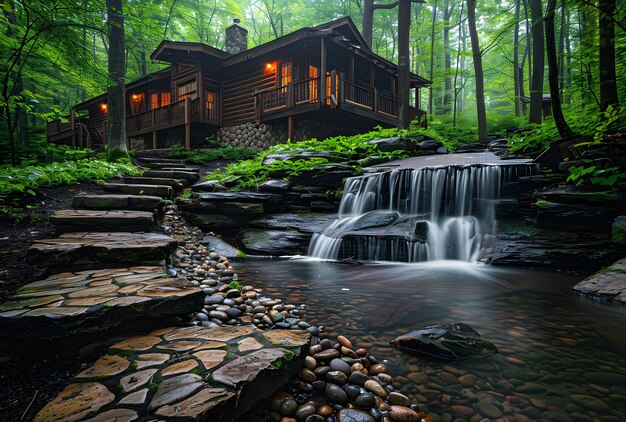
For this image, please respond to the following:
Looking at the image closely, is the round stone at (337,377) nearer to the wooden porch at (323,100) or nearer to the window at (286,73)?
the wooden porch at (323,100)

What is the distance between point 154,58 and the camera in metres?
19.0

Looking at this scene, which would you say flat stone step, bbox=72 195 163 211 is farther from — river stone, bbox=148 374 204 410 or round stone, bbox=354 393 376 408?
round stone, bbox=354 393 376 408

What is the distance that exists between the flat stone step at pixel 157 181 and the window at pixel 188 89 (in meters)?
11.6

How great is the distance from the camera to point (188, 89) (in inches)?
734

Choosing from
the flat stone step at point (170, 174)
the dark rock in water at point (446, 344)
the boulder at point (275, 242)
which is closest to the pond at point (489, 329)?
the dark rock in water at point (446, 344)

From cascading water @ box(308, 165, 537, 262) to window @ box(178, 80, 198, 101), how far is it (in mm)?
14267

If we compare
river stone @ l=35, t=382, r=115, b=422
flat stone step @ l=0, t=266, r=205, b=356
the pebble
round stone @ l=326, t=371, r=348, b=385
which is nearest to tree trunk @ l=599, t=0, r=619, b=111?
the pebble

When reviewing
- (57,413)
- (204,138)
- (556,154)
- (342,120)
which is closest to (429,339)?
(57,413)

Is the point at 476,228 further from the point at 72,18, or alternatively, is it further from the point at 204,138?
the point at 204,138

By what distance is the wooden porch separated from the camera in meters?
13.3

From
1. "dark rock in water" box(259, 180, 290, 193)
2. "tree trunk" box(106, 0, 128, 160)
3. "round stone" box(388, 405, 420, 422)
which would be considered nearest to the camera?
"round stone" box(388, 405, 420, 422)

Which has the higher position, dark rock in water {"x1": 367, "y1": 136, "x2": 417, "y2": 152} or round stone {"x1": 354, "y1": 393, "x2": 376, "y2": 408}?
dark rock in water {"x1": 367, "y1": 136, "x2": 417, "y2": 152}

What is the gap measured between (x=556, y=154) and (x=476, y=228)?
2473 mm

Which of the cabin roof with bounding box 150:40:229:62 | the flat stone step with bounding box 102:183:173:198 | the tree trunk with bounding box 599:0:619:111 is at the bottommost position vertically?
the flat stone step with bounding box 102:183:173:198
